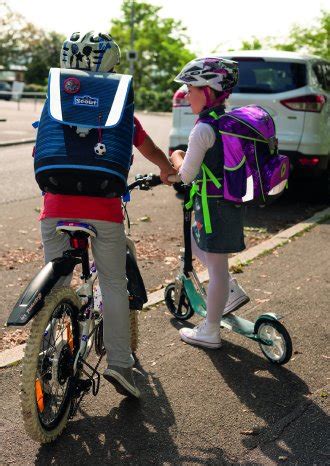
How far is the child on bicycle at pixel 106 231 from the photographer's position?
12.1ft

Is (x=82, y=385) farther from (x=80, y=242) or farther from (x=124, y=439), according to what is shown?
(x=80, y=242)

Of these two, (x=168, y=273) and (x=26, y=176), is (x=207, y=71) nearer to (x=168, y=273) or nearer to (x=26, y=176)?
(x=168, y=273)

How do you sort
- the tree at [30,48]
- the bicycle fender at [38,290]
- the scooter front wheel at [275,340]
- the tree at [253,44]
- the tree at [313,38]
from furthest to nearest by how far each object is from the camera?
1. the tree at [30,48]
2. the tree at [253,44]
3. the tree at [313,38]
4. the scooter front wheel at [275,340]
5. the bicycle fender at [38,290]

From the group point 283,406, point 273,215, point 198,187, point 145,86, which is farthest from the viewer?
point 145,86

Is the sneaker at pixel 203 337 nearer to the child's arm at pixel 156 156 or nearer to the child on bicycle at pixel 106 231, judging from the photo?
the child on bicycle at pixel 106 231

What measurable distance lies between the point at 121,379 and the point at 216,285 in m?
1.10

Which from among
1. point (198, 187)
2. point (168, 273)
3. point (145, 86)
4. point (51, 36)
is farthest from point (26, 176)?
point (51, 36)

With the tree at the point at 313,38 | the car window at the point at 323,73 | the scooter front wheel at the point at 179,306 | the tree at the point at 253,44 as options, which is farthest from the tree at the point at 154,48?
the scooter front wheel at the point at 179,306

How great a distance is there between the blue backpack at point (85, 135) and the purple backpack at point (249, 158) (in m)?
1.03

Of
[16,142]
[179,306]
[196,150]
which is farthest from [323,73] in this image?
[16,142]

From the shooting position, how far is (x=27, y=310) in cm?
342

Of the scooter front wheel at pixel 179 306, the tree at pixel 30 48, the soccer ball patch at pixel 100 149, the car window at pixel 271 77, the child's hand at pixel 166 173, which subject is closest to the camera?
the soccer ball patch at pixel 100 149

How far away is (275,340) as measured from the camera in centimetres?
483

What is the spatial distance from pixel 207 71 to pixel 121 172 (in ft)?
3.95
